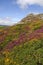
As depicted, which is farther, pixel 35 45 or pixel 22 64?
pixel 35 45

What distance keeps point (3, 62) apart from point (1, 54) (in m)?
4.40

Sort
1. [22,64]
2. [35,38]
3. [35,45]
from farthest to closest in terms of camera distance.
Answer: [35,38] → [35,45] → [22,64]

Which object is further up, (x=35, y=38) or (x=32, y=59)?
(x=35, y=38)

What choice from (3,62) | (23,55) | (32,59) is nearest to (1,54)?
(3,62)

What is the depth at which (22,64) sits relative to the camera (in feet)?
112

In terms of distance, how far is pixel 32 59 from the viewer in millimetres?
35062

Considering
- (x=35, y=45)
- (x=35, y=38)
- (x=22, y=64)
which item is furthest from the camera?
(x=35, y=38)

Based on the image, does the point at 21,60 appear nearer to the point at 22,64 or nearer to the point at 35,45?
the point at 22,64

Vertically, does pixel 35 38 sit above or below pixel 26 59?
above

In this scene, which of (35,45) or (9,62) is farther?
(35,45)

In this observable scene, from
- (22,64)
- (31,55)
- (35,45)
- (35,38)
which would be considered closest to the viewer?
(22,64)

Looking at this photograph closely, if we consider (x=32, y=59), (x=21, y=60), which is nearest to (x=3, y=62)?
(x=21, y=60)

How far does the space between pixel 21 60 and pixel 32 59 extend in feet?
7.94

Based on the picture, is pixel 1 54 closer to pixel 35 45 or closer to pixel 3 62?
pixel 3 62
